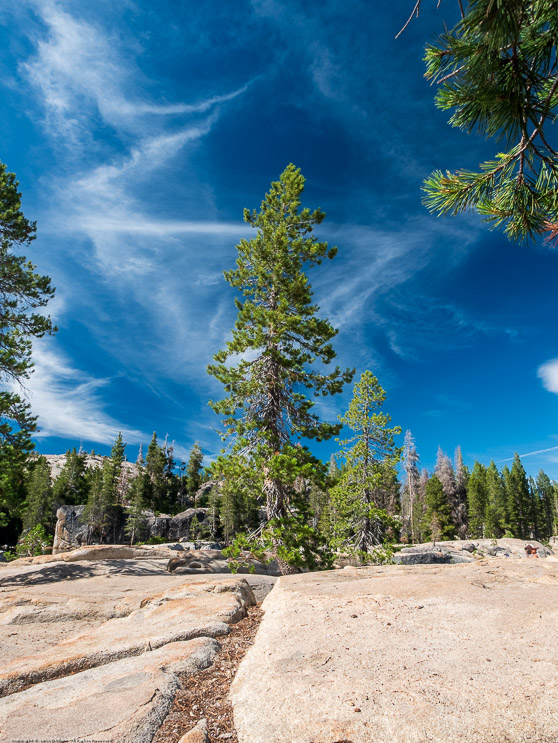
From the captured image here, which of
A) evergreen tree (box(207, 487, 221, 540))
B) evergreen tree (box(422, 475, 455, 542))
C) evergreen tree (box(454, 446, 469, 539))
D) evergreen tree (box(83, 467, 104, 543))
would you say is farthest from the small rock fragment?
evergreen tree (box(454, 446, 469, 539))

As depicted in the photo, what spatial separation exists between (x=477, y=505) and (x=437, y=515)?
48.1 ft

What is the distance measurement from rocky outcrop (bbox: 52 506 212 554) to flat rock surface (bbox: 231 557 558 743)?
6851cm

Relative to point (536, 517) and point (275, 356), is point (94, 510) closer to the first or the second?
point (275, 356)

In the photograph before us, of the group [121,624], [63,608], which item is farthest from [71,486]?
[121,624]

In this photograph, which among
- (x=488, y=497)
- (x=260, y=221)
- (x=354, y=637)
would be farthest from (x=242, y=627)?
(x=488, y=497)

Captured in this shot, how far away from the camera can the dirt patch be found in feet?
10.2

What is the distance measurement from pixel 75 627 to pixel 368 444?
2075cm

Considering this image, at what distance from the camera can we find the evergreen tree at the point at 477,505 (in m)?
77.4

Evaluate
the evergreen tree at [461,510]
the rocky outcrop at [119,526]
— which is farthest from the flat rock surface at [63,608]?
the evergreen tree at [461,510]

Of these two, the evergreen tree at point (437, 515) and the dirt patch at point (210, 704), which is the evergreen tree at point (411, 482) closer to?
the evergreen tree at point (437, 515)

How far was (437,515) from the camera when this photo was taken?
2756 inches

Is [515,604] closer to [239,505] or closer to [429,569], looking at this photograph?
[429,569]

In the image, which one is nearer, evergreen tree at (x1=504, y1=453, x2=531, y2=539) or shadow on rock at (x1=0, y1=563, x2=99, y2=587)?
shadow on rock at (x1=0, y1=563, x2=99, y2=587)

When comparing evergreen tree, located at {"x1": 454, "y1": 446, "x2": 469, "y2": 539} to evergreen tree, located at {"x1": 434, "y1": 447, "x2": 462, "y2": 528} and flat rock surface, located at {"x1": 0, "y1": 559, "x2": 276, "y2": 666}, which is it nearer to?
evergreen tree, located at {"x1": 434, "y1": 447, "x2": 462, "y2": 528}
